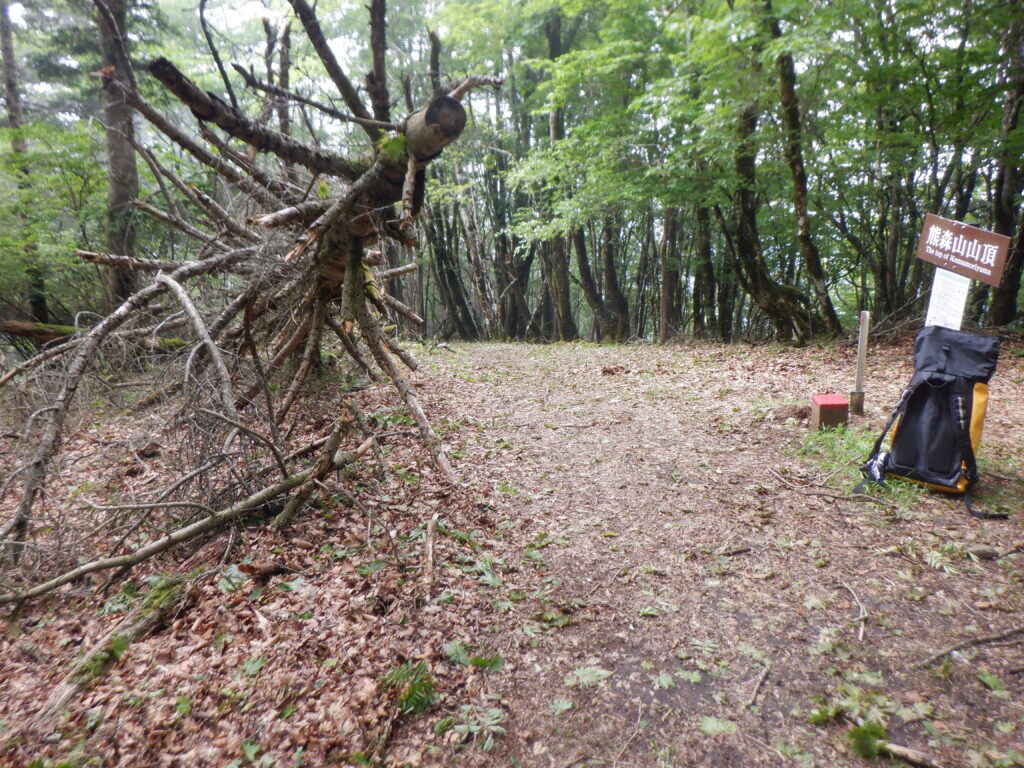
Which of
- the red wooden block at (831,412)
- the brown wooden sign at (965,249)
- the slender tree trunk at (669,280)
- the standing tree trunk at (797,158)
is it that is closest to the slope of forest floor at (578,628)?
the red wooden block at (831,412)

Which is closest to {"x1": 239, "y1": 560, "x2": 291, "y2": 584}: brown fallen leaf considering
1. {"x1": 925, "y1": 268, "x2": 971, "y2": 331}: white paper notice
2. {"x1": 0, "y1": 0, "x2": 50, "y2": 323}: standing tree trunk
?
{"x1": 925, "y1": 268, "x2": 971, "y2": 331}: white paper notice

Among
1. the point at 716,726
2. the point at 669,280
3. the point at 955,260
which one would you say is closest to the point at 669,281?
the point at 669,280

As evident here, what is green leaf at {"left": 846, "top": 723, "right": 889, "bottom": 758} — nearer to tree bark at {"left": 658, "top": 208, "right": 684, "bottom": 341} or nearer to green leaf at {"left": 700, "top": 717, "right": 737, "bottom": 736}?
green leaf at {"left": 700, "top": 717, "right": 737, "bottom": 736}

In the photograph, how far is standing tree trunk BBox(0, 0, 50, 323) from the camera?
26.5 ft

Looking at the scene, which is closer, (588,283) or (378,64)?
(378,64)

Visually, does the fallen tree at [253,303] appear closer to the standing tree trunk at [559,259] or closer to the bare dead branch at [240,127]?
the bare dead branch at [240,127]

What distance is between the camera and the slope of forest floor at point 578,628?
6.83ft

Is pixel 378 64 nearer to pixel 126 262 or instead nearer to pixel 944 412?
pixel 126 262

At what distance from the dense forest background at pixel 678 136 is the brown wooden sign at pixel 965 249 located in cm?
436

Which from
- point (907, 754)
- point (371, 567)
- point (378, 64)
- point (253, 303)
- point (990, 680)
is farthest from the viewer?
point (253, 303)

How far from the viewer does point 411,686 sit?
2330mm

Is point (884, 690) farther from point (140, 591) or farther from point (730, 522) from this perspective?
point (140, 591)

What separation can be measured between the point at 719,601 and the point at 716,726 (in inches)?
34.6

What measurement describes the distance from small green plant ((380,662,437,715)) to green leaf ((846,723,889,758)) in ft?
5.74
